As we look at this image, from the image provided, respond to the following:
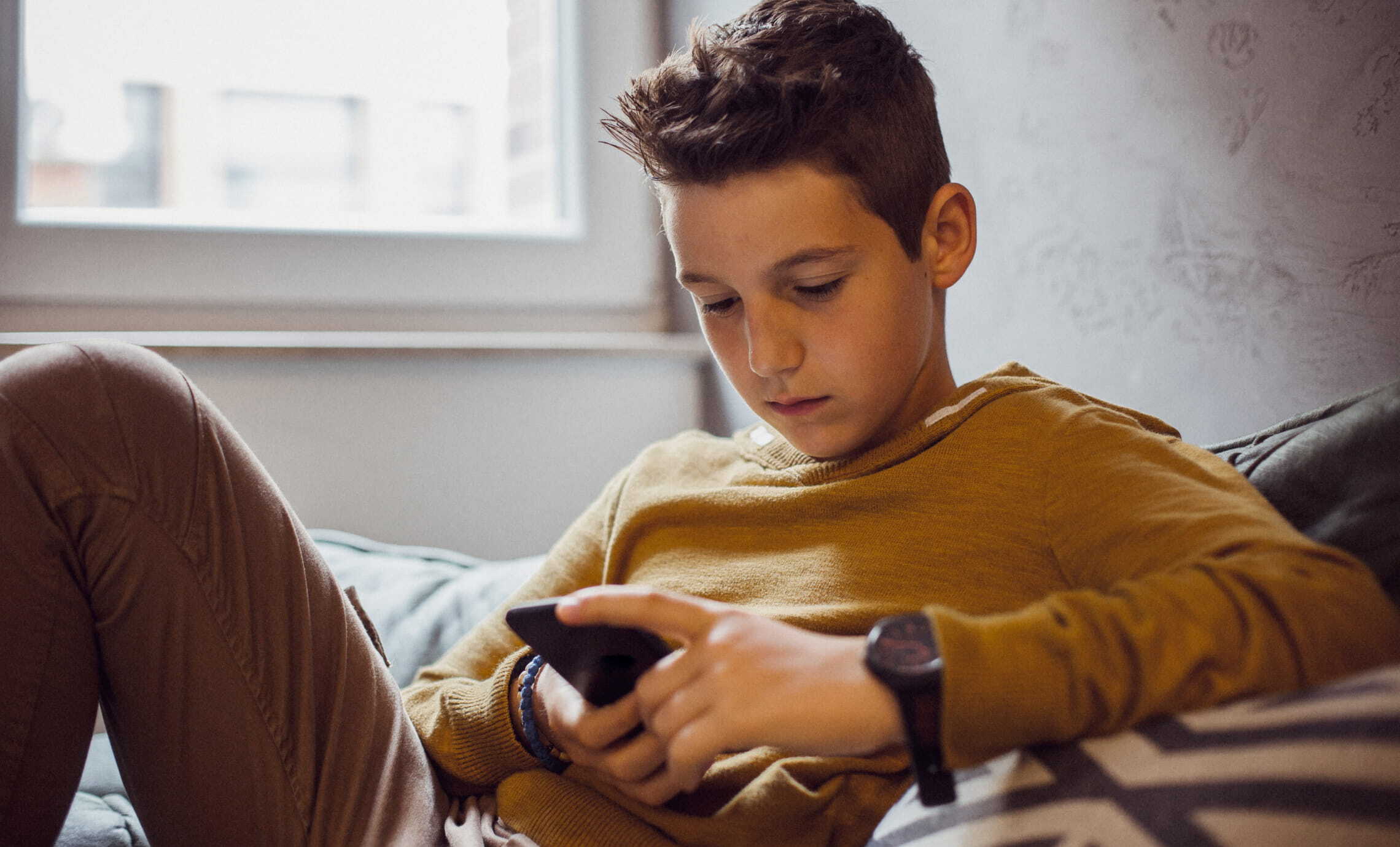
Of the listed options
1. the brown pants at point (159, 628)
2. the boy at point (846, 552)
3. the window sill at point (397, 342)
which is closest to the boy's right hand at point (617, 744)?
the boy at point (846, 552)

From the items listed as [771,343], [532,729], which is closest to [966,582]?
[771,343]

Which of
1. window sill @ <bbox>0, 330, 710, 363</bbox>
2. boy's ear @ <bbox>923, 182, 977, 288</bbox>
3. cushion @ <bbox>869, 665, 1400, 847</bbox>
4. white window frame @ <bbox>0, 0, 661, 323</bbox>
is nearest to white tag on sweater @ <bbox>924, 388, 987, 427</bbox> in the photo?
boy's ear @ <bbox>923, 182, 977, 288</bbox>

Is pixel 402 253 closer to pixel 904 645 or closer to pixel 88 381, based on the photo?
pixel 88 381

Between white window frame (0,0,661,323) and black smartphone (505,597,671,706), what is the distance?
1111 mm

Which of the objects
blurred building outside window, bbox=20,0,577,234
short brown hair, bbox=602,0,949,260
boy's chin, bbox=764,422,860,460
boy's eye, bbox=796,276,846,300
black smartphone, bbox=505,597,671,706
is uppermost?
blurred building outside window, bbox=20,0,577,234

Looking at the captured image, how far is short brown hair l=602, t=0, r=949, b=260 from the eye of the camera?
804mm

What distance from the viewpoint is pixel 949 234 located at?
892 millimetres

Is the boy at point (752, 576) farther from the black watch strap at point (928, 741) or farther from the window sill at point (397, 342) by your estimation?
the window sill at point (397, 342)

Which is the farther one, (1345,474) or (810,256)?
(810,256)

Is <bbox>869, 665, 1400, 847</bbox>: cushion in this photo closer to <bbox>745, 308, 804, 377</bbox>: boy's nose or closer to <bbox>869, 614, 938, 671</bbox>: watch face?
<bbox>869, 614, 938, 671</bbox>: watch face

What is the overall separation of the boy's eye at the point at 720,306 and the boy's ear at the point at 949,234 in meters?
0.17

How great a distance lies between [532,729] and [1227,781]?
1.66 ft

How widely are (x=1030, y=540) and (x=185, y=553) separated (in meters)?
0.59

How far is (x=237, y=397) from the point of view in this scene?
4.90 feet
